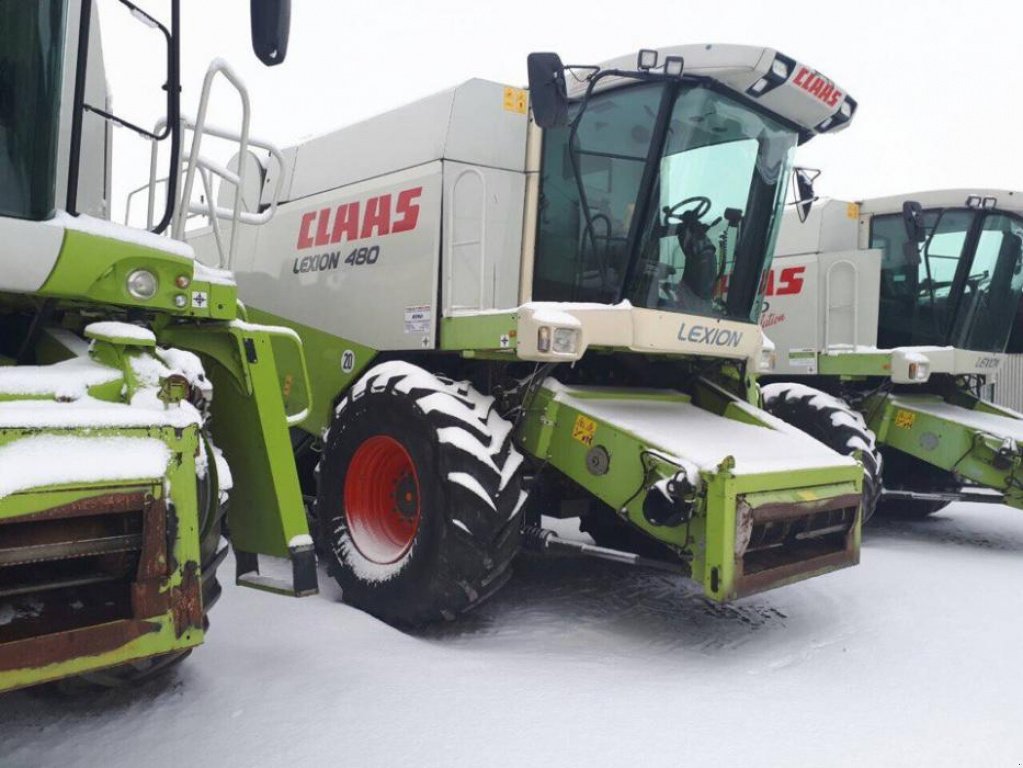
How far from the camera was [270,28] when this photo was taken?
A: 2662 mm

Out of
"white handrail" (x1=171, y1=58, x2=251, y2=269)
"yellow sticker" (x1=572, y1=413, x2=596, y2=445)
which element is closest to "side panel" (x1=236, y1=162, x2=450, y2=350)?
"yellow sticker" (x1=572, y1=413, x2=596, y2=445)

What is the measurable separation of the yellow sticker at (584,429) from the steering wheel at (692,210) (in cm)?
115

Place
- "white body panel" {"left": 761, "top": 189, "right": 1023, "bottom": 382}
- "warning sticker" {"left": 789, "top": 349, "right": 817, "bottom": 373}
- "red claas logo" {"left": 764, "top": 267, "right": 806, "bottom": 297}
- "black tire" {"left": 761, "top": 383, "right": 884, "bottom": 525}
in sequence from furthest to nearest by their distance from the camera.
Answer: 1. "red claas logo" {"left": 764, "top": 267, "right": 806, "bottom": 297}
2. "warning sticker" {"left": 789, "top": 349, "right": 817, "bottom": 373}
3. "white body panel" {"left": 761, "top": 189, "right": 1023, "bottom": 382}
4. "black tire" {"left": 761, "top": 383, "right": 884, "bottom": 525}

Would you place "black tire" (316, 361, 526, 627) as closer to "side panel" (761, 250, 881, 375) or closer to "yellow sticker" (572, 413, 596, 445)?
A: "yellow sticker" (572, 413, 596, 445)

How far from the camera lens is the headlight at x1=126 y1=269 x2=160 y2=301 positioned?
2.53 m

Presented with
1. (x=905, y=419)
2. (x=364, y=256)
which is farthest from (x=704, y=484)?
(x=905, y=419)

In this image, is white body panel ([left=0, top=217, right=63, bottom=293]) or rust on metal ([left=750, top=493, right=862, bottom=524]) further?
rust on metal ([left=750, top=493, right=862, bottom=524])

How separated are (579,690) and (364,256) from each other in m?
2.84

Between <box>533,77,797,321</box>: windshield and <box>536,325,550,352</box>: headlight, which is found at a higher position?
<box>533,77,797,321</box>: windshield

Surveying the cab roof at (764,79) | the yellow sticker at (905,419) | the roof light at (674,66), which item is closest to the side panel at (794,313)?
the yellow sticker at (905,419)

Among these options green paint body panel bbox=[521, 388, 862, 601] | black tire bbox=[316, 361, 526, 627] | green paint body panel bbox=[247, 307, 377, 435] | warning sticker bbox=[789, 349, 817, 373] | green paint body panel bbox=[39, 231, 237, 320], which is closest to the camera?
green paint body panel bbox=[39, 231, 237, 320]

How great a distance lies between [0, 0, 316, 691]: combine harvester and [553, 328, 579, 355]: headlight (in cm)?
124

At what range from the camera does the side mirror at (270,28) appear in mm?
2652

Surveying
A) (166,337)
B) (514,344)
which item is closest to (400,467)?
(514,344)
